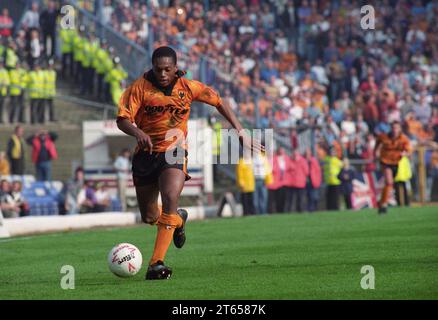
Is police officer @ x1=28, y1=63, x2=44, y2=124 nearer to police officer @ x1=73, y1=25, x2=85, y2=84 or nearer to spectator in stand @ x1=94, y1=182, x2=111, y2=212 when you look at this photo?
police officer @ x1=73, y1=25, x2=85, y2=84

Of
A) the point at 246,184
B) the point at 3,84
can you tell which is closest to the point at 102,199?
the point at 3,84

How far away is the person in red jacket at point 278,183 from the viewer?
101 feet

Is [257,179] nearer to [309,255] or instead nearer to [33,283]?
[309,255]

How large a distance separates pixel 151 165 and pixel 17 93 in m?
17.2

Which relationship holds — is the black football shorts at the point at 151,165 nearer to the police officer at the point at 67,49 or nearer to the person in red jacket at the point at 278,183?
the person in red jacket at the point at 278,183

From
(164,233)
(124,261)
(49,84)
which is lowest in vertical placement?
(124,261)

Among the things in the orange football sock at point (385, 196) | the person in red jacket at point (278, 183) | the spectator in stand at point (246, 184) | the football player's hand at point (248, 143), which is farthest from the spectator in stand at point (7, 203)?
the football player's hand at point (248, 143)

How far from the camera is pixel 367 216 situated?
24516mm

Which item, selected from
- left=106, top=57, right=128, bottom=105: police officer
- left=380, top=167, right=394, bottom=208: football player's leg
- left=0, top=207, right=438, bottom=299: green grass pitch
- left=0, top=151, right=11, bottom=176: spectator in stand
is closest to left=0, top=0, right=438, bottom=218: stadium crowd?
left=106, top=57, right=128, bottom=105: police officer

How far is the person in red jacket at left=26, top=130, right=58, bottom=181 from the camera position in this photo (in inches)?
1089

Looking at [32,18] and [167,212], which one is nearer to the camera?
[167,212]

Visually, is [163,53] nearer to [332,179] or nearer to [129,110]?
[129,110]

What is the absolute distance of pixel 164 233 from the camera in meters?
11.7
